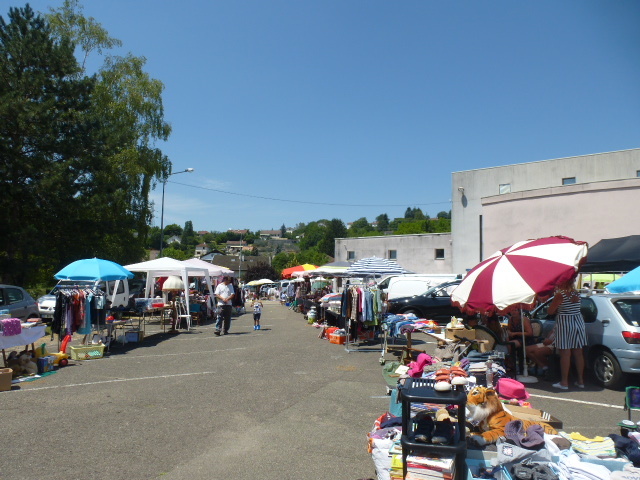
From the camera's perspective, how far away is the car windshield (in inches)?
328

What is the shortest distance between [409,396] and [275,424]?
2969 millimetres

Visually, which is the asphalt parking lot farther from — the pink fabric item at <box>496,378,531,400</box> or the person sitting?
the person sitting

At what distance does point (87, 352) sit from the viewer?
38.4 ft

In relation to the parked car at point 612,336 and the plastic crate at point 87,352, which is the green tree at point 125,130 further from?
the parked car at point 612,336

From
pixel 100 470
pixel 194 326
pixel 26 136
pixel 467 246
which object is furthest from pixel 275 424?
pixel 467 246

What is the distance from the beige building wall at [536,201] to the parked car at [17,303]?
2048cm

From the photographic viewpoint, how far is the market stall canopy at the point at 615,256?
15055 millimetres

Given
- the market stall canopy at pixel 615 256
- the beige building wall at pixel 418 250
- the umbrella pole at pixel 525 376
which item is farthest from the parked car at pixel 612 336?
the beige building wall at pixel 418 250

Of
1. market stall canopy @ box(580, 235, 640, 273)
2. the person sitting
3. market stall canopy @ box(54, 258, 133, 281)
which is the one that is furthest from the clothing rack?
market stall canopy @ box(580, 235, 640, 273)

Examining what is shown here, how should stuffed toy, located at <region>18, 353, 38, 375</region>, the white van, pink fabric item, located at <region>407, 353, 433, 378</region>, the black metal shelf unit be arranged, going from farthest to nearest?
the white van, stuffed toy, located at <region>18, 353, 38, 375</region>, pink fabric item, located at <region>407, 353, 433, 378</region>, the black metal shelf unit

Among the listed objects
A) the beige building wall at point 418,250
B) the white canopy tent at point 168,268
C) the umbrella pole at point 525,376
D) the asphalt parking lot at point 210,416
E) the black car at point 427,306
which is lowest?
the asphalt parking lot at point 210,416

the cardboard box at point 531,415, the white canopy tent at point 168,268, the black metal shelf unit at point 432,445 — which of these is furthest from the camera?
the white canopy tent at point 168,268

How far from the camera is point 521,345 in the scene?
384 inches

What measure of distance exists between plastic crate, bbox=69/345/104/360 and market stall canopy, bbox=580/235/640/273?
46.2 ft
